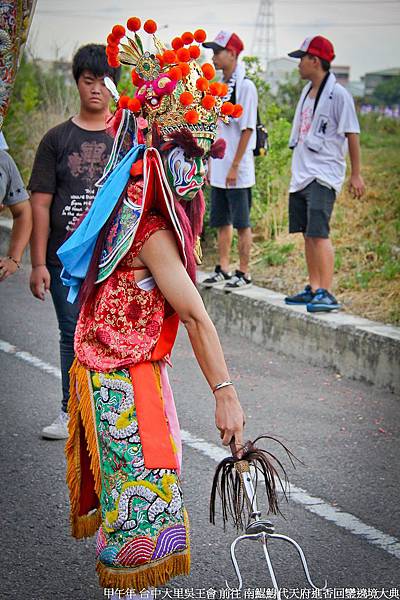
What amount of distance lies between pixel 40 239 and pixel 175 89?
2193mm

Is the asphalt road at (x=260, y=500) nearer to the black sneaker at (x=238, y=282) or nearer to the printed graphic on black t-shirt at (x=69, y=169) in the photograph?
the black sneaker at (x=238, y=282)

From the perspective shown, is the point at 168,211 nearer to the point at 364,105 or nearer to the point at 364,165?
the point at 364,165

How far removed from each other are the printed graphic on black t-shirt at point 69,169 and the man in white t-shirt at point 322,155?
285cm

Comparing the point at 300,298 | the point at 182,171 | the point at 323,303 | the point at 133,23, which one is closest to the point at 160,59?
the point at 133,23

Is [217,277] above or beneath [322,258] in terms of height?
beneath

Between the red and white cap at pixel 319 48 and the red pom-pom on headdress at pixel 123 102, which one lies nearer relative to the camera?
the red pom-pom on headdress at pixel 123 102

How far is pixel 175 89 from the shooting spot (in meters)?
3.34

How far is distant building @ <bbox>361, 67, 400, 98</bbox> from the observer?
1802 cm

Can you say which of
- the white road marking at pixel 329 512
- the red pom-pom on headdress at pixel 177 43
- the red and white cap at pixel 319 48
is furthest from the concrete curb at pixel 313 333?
the red pom-pom on headdress at pixel 177 43

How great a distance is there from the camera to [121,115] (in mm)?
3521

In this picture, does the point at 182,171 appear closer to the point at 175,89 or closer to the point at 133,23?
the point at 175,89

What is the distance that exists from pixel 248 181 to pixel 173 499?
5.72 meters

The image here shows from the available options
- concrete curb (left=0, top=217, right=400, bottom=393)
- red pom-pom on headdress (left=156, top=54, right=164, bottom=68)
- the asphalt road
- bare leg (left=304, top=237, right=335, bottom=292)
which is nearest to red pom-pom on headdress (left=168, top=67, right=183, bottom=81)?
red pom-pom on headdress (left=156, top=54, right=164, bottom=68)

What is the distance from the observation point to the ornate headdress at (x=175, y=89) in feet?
10.9
